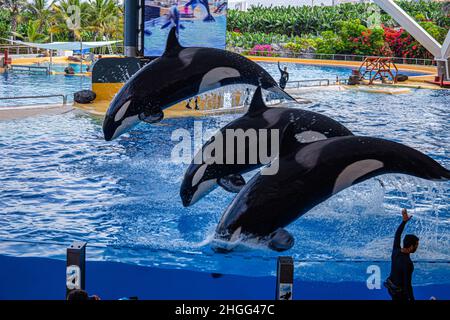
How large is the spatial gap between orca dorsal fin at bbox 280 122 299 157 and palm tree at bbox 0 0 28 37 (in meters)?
37.3

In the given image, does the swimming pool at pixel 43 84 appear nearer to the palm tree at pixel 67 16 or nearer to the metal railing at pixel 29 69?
the metal railing at pixel 29 69

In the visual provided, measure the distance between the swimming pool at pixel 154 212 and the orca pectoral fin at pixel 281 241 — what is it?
148 mm

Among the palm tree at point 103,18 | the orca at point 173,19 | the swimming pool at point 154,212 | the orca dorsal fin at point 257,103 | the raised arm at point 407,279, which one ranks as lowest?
the swimming pool at point 154,212

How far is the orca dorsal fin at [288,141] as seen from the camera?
500cm

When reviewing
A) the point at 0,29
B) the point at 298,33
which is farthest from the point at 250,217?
the point at 298,33

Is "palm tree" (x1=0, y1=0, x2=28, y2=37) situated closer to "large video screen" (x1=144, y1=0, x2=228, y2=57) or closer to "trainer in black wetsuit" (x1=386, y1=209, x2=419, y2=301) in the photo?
"large video screen" (x1=144, y1=0, x2=228, y2=57)

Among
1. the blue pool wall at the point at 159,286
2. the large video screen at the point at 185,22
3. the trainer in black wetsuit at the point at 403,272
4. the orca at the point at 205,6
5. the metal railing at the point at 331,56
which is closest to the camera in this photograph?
the trainer in black wetsuit at the point at 403,272

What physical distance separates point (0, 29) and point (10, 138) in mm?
27739

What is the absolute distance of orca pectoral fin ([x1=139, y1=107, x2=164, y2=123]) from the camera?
5602 mm

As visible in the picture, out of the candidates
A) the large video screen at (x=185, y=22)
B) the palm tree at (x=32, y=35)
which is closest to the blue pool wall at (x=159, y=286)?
the large video screen at (x=185, y=22)

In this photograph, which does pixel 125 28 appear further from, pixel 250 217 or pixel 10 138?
pixel 250 217

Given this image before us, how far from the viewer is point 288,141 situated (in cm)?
503

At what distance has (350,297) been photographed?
5176 mm

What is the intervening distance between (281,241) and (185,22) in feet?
38.6
